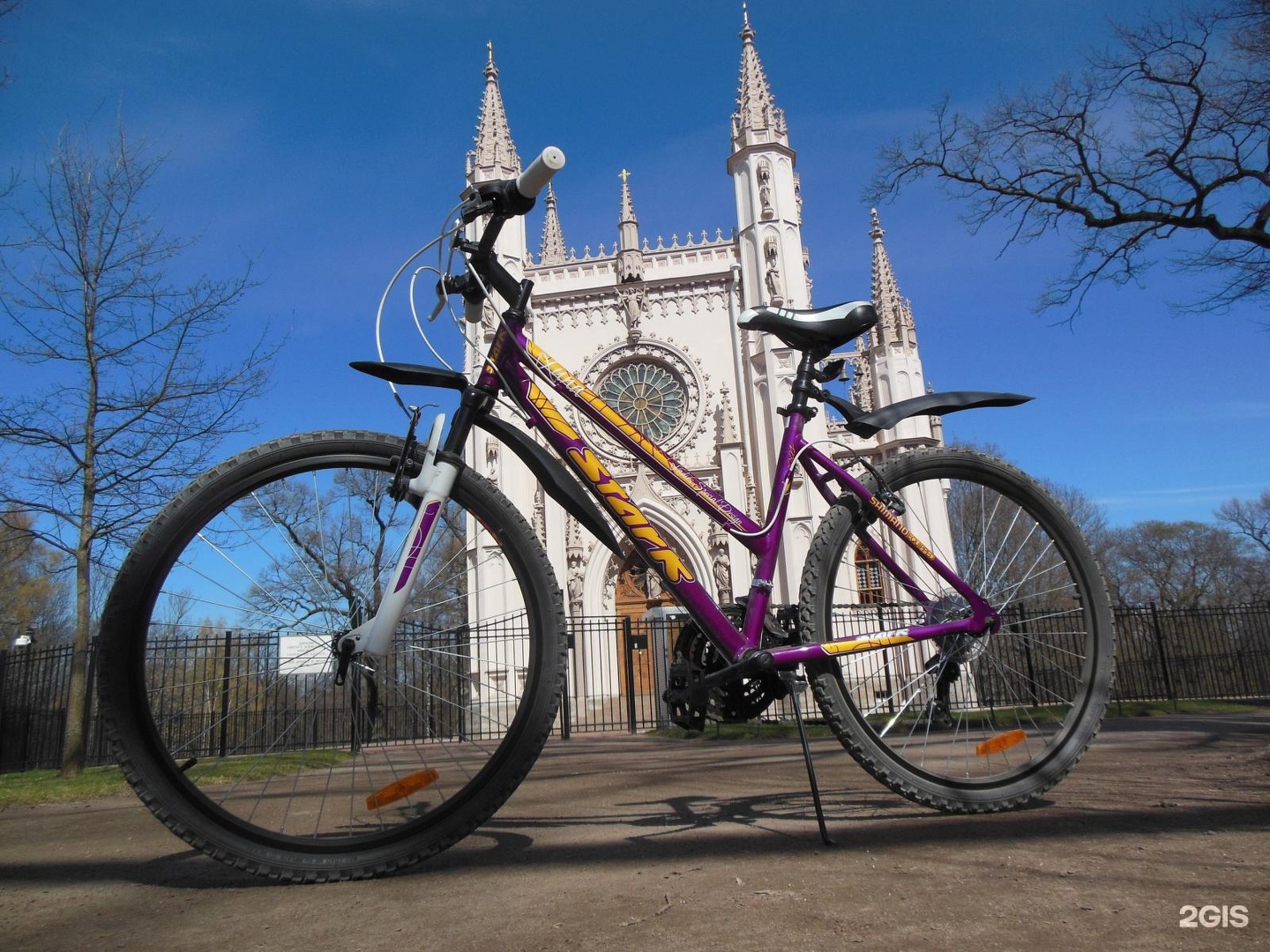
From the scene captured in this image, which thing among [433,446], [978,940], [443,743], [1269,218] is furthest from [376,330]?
[1269,218]

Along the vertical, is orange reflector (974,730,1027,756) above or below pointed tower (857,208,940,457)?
below

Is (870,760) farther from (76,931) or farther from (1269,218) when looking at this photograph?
(1269,218)

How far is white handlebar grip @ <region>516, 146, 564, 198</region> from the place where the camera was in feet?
8.09

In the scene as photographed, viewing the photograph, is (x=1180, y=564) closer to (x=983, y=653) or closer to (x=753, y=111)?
(x=753, y=111)

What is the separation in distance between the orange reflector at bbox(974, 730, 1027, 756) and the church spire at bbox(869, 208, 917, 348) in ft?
72.3

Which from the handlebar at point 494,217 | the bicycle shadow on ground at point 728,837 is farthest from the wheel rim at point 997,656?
the handlebar at point 494,217

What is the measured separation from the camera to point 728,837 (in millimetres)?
2395

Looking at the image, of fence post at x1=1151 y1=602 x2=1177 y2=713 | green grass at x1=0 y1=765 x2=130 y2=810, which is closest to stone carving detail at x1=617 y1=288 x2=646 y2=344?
fence post at x1=1151 y1=602 x2=1177 y2=713

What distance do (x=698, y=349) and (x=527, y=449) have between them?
21510mm

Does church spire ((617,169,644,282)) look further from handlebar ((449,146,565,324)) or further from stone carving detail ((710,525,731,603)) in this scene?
handlebar ((449,146,565,324))

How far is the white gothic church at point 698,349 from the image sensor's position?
2139 centimetres

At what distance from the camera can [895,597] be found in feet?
13.1

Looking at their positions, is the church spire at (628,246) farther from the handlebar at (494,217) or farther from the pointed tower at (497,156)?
the handlebar at (494,217)

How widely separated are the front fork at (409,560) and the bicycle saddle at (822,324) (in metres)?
1.23
